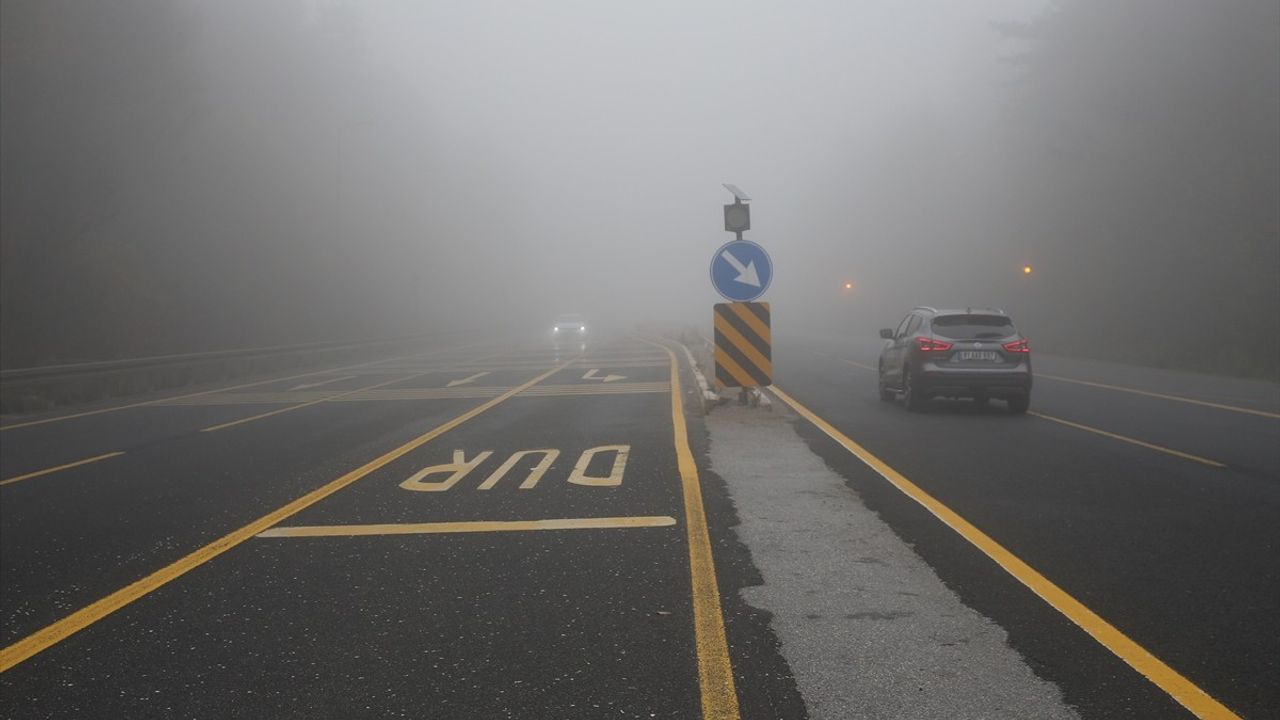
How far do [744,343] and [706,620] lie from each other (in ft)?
28.3

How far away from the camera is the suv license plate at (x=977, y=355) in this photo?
41.3ft

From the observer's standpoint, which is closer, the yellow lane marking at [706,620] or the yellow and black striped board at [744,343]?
the yellow lane marking at [706,620]

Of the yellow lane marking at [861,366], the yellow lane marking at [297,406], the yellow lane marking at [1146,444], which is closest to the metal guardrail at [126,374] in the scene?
the yellow lane marking at [297,406]

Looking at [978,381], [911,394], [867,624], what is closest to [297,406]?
[911,394]

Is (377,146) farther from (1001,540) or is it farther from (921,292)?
(1001,540)

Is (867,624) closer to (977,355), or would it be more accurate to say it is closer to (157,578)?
(157,578)

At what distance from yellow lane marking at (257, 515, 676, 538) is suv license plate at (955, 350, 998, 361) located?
7.97 m

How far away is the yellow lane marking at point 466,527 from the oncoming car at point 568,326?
146ft

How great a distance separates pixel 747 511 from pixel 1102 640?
116 inches

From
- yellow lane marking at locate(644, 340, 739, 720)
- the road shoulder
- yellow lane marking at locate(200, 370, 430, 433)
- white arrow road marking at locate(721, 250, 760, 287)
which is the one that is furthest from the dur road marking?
yellow lane marking at locate(200, 370, 430, 433)

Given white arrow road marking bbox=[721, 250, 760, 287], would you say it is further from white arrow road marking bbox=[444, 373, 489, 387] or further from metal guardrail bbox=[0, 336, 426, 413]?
metal guardrail bbox=[0, 336, 426, 413]

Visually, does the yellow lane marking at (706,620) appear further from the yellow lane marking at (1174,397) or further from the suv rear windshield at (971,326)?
the yellow lane marking at (1174,397)

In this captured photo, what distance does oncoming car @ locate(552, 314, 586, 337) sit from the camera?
50.8 meters

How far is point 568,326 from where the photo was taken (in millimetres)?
50781
